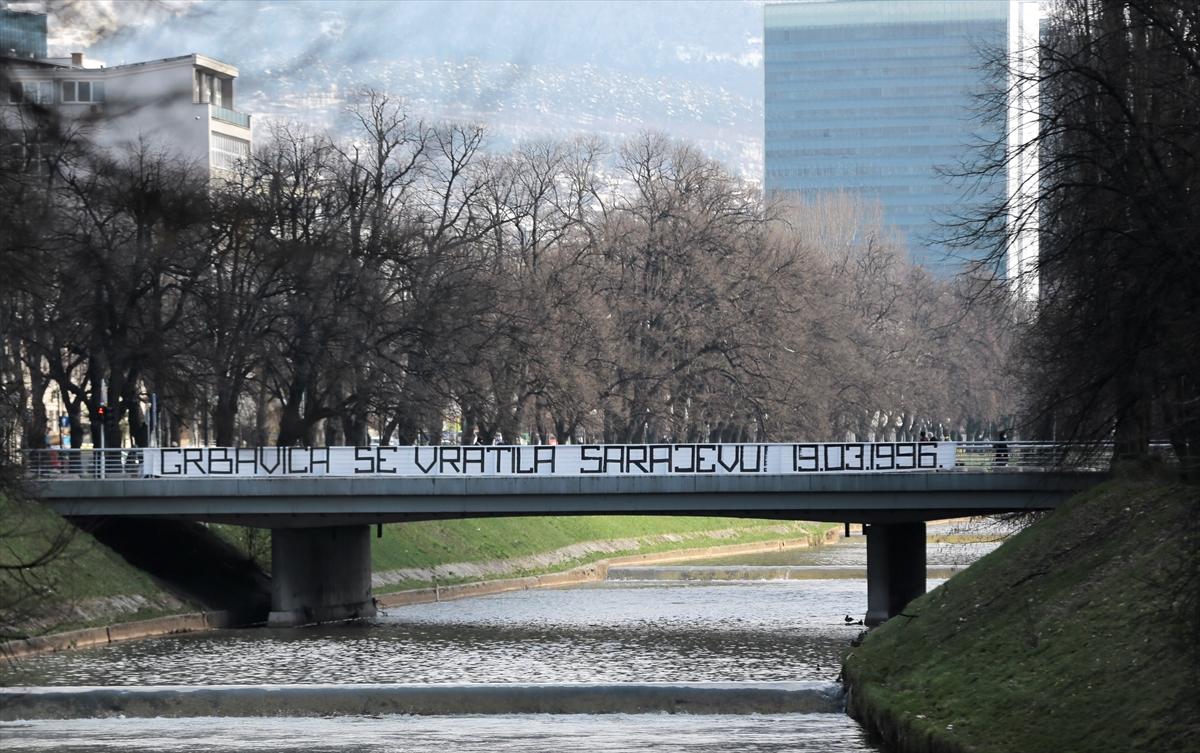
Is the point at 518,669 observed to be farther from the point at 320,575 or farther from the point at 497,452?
the point at 320,575

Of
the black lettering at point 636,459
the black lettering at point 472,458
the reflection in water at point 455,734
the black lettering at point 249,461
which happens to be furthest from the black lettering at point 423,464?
the reflection in water at point 455,734

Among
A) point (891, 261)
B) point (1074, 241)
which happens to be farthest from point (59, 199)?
point (891, 261)

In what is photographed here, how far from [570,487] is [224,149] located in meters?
47.1

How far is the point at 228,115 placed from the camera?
9.22 m

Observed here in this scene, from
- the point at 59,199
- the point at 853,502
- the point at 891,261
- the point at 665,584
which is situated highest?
the point at 891,261

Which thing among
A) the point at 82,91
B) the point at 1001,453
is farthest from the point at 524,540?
the point at 82,91

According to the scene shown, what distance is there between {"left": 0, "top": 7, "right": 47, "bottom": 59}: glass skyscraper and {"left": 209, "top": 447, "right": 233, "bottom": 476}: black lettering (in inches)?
2054

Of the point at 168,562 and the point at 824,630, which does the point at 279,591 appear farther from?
the point at 824,630

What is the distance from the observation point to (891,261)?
5664 inches

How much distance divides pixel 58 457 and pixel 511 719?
3060 centimetres

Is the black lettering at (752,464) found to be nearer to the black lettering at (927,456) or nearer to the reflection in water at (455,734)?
the black lettering at (927,456)

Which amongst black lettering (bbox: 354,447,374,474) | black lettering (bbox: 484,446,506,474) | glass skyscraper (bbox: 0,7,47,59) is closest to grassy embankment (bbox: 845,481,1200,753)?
glass skyscraper (bbox: 0,7,47,59)

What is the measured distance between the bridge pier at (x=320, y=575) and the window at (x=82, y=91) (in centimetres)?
5212

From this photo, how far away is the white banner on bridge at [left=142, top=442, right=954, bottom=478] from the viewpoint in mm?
57250
